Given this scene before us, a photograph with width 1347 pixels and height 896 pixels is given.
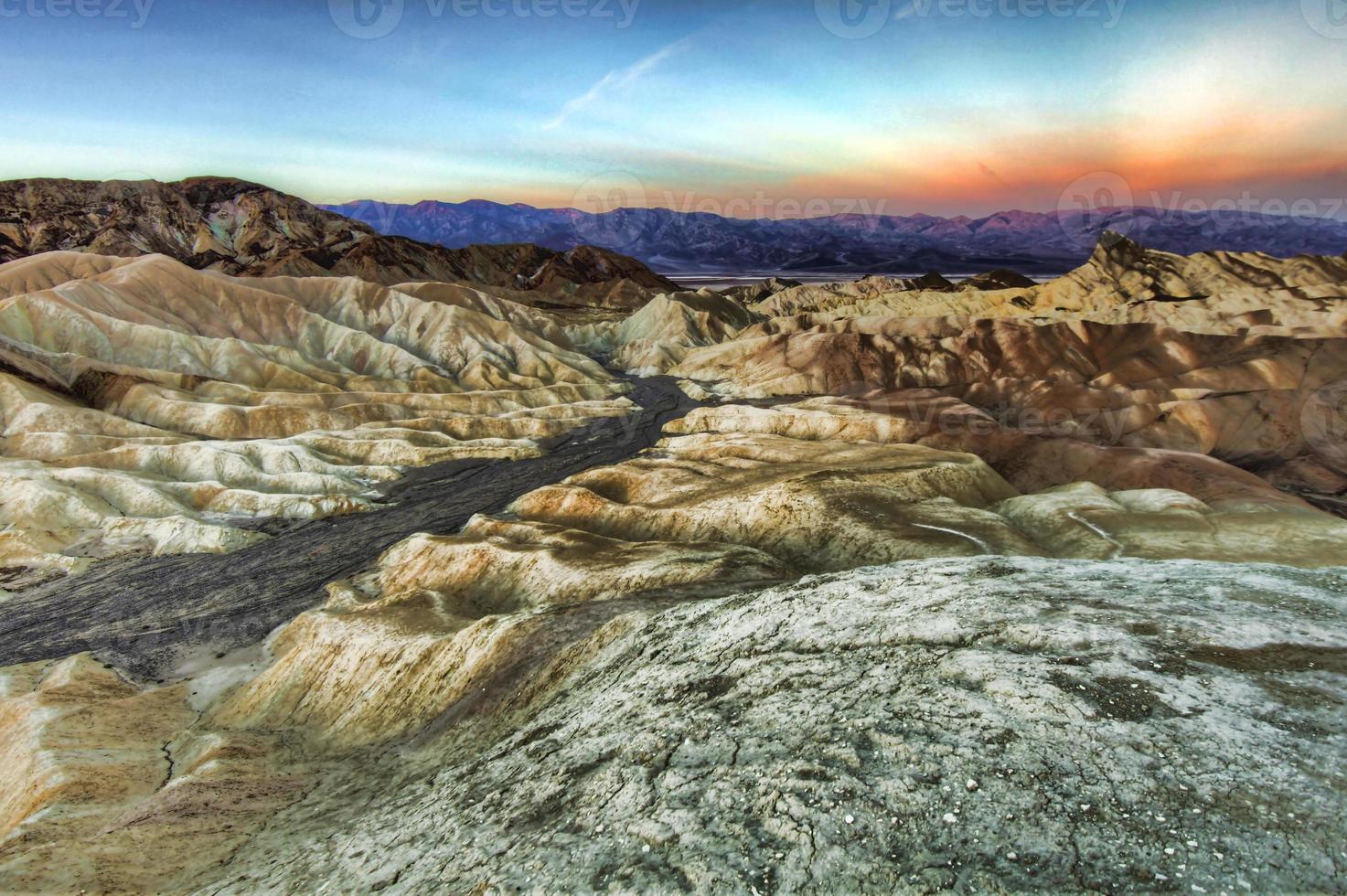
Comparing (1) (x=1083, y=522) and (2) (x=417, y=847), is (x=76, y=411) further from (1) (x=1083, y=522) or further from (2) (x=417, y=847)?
(1) (x=1083, y=522)

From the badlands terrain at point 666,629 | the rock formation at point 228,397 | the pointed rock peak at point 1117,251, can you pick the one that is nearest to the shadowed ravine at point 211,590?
the badlands terrain at point 666,629

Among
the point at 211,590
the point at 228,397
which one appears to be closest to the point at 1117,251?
the point at 228,397

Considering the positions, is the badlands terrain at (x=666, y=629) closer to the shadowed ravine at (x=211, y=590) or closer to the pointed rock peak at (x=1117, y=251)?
the shadowed ravine at (x=211, y=590)

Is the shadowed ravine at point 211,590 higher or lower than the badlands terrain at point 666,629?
lower

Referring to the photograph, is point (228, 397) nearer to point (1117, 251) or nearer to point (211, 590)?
point (211, 590)

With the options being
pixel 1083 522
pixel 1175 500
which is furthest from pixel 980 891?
pixel 1175 500

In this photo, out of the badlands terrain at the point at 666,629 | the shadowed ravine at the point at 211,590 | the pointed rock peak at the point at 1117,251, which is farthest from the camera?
the pointed rock peak at the point at 1117,251

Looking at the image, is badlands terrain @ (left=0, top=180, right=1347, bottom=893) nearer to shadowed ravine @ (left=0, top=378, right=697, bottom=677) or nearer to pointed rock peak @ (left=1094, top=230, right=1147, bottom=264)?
shadowed ravine @ (left=0, top=378, right=697, bottom=677)
